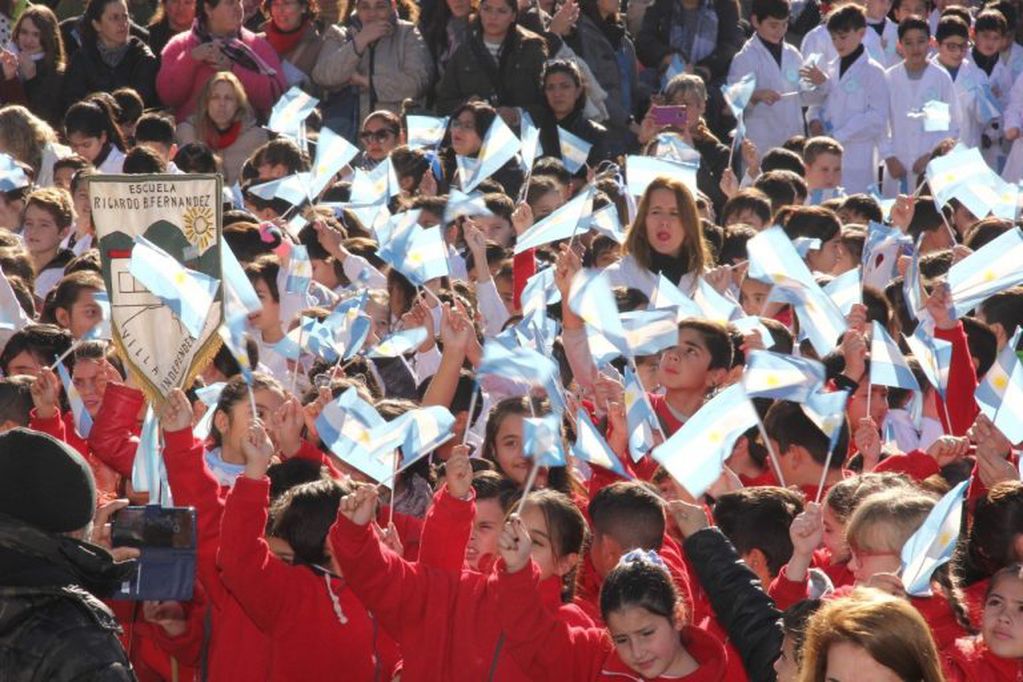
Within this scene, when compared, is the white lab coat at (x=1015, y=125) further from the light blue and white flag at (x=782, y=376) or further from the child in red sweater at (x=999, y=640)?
the child in red sweater at (x=999, y=640)

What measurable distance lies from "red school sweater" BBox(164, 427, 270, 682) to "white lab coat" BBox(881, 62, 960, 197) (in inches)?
350

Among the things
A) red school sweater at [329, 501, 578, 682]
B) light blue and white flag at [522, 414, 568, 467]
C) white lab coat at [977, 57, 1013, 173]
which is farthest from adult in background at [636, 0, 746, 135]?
red school sweater at [329, 501, 578, 682]

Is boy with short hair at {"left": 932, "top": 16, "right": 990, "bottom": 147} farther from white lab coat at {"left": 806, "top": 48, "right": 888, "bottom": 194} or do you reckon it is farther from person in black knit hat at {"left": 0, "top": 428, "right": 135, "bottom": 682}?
person in black knit hat at {"left": 0, "top": 428, "right": 135, "bottom": 682}

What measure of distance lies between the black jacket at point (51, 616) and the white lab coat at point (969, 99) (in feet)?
37.2

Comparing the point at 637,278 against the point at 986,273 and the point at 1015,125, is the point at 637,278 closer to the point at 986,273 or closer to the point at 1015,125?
the point at 986,273

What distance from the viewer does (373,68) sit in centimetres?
1375

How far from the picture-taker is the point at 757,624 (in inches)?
198

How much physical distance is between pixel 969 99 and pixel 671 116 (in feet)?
9.25

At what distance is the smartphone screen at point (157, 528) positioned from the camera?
5.27 meters

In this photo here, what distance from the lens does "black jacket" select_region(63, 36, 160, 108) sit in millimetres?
13594

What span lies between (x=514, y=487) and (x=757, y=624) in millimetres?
1560

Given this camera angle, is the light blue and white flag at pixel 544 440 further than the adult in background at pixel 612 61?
No

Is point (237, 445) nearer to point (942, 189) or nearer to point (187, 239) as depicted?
point (187, 239)

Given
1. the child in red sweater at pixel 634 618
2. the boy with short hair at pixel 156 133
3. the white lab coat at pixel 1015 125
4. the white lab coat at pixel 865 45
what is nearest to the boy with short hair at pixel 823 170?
the white lab coat at pixel 1015 125
